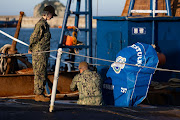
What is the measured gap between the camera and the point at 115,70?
30.2 feet

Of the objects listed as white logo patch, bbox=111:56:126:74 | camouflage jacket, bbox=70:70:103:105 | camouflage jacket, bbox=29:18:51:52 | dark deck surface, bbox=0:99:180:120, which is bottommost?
dark deck surface, bbox=0:99:180:120

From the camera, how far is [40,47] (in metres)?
8.78

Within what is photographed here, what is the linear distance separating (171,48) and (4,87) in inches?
209

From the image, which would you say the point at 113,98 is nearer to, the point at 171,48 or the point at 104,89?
the point at 104,89

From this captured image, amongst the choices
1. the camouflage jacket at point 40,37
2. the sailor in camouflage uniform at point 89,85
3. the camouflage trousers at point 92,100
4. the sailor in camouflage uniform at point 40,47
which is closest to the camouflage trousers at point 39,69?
the sailor in camouflage uniform at point 40,47

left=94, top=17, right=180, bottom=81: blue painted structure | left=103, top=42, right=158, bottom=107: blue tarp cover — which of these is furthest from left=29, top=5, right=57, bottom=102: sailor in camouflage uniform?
left=94, top=17, right=180, bottom=81: blue painted structure

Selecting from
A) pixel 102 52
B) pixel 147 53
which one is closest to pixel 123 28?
pixel 102 52

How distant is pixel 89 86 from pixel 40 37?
1.65 m

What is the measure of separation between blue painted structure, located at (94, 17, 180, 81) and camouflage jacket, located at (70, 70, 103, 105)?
14.3ft

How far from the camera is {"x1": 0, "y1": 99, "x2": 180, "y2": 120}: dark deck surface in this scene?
653cm

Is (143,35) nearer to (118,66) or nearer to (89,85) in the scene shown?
(118,66)

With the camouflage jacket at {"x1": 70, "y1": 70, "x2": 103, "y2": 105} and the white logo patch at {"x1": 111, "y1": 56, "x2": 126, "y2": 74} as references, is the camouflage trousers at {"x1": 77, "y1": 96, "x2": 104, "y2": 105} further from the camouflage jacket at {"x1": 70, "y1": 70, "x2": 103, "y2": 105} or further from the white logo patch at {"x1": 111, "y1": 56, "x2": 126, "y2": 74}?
the white logo patch at {"x1": 111, "y1": 56, "x2": 126, "y2": 74}

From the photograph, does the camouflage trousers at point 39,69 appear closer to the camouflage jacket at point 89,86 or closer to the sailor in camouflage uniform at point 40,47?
the sailor in camouflage uniform at point 40,47

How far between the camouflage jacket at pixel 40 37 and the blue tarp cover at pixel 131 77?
171cm
